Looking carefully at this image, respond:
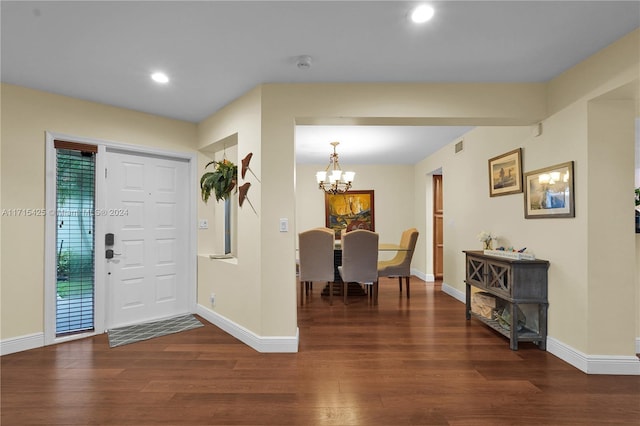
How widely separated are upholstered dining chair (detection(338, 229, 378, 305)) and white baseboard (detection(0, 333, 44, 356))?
337 cm

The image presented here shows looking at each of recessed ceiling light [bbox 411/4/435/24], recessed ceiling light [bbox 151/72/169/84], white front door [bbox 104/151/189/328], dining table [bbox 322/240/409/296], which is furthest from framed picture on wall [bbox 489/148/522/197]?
white front door [bbox 104/151/189/328]

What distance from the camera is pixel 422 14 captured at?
196cm

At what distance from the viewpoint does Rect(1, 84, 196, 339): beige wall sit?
9.51 ft

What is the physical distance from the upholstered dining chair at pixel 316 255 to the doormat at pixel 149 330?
5.08 ft

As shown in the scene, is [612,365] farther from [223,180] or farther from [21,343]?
[21,343]

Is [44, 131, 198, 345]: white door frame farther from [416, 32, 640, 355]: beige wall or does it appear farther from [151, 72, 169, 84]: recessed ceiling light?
[416, 32, 640, 355]: beige wall

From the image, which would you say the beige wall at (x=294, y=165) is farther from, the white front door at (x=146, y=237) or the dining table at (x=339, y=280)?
the dining table at (x=339, y=280)

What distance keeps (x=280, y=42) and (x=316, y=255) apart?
117 inches

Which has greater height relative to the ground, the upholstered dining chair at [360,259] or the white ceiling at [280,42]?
the white ceiling at [280,42]

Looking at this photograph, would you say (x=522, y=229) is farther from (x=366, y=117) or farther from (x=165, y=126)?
(x=165, y=126)

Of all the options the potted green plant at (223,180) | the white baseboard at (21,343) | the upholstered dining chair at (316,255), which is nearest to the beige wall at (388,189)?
the upholstered dining chair at (316,255)

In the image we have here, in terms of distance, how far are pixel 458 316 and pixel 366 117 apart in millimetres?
2710

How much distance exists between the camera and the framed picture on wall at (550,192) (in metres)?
2.67

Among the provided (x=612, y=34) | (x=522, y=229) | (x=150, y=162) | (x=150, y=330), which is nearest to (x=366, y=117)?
(x=612, y=34)
